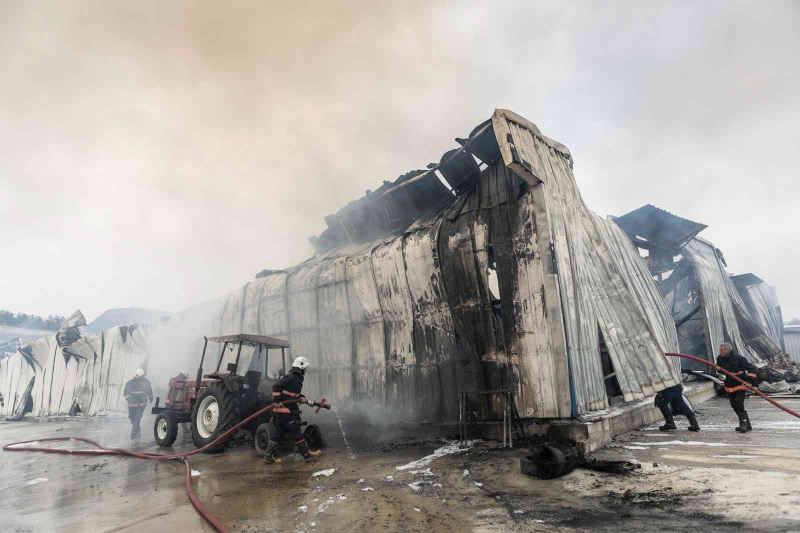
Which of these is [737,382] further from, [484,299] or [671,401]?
[484,299]

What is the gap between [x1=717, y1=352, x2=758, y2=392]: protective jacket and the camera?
691 cm

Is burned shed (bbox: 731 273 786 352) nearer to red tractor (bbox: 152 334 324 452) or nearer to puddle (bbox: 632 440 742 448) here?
puddle (bbox: 632 440 742 448)

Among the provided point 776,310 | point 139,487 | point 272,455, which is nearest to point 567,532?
point 272,455

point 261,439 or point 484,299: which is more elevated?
point 484,299

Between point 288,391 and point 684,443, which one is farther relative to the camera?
point 288,391

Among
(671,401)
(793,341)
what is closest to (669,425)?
(671,401)

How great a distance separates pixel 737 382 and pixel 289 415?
24.6ft

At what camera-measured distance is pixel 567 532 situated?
319cm

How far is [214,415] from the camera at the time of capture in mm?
7832

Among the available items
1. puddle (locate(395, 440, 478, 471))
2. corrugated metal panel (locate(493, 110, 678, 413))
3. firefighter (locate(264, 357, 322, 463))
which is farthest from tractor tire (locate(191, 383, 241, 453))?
corrugated metal panel (locate(493, 110, 678, 413))

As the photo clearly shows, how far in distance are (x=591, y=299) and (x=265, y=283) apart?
30.7 feet

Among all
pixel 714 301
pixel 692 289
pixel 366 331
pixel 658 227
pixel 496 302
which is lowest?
pixel 366 331

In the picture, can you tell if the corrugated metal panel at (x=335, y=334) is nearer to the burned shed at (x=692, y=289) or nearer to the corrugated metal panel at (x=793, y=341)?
the burned shed at (x=692, y=289)

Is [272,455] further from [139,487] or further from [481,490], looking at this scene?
[481,490]
